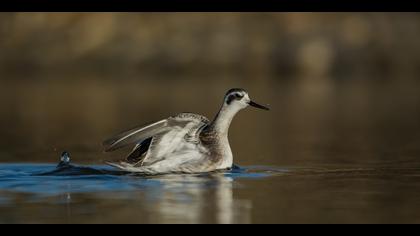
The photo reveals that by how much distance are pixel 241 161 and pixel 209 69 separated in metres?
30.1

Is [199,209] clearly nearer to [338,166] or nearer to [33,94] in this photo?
[338,166]

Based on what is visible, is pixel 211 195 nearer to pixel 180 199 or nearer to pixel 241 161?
pixel 180 199

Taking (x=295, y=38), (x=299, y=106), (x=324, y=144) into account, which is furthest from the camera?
(x=295, y=38)

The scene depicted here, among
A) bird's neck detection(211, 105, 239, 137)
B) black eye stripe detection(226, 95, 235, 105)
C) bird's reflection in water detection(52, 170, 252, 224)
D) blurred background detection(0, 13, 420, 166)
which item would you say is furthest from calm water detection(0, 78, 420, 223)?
black eye stripe detection(226, 95, 235, 105)

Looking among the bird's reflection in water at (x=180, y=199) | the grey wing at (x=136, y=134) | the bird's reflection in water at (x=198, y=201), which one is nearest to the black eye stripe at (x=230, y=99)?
the grey wing at (x=136, y=134)

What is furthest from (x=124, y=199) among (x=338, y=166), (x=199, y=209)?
(x=338, y=166)

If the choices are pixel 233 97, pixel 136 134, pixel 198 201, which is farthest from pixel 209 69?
pixel 198 201

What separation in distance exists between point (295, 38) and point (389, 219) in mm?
35264

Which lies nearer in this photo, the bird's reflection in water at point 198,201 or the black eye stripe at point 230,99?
the bird's reflection in water at point 198,201

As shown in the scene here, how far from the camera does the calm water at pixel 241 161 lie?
511 inches

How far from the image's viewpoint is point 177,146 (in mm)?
17016

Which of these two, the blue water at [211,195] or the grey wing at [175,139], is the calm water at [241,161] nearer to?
the blue water at [211,195]

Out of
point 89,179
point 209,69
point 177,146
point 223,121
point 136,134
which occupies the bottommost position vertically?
point 89,179
